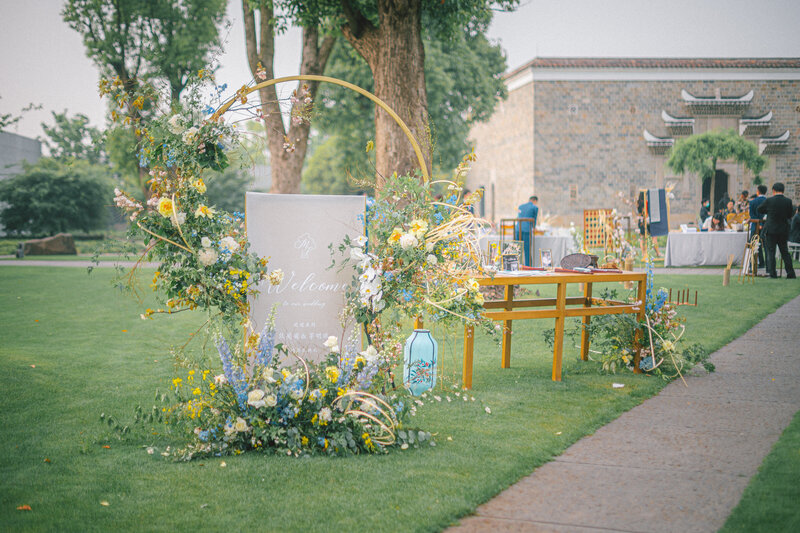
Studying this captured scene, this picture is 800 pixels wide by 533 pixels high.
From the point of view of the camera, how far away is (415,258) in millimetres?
4371

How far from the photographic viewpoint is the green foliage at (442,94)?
22.4m

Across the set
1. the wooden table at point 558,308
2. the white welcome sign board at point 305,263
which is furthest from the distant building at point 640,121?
the white welcome sign board at point 305,263

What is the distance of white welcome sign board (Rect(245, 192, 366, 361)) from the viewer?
463cm

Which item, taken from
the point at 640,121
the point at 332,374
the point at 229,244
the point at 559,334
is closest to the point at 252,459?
the point at 332,374

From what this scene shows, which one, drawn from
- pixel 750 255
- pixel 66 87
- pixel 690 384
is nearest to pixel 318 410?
pixel 690 384

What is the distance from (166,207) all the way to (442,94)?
20.0 m

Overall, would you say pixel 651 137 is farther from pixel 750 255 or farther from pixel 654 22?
pixel 750 255

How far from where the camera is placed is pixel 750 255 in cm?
1391

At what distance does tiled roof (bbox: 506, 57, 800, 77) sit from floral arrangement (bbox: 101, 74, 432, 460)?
30169mm

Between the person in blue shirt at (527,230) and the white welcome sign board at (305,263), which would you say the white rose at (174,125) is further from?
the person in blue shirt at (527,230)

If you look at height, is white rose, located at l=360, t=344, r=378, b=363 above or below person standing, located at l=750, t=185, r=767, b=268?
below

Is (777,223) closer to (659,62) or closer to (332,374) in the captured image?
(332,374)

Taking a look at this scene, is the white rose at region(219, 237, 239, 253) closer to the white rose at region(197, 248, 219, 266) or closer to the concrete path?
the white rose at region(197, 248, 219, 266)

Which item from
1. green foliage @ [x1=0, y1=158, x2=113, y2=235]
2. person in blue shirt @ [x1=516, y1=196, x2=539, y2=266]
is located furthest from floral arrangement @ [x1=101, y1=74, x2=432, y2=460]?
green foliage @ [x1=0, y1=158, x2=113, y2=235]
